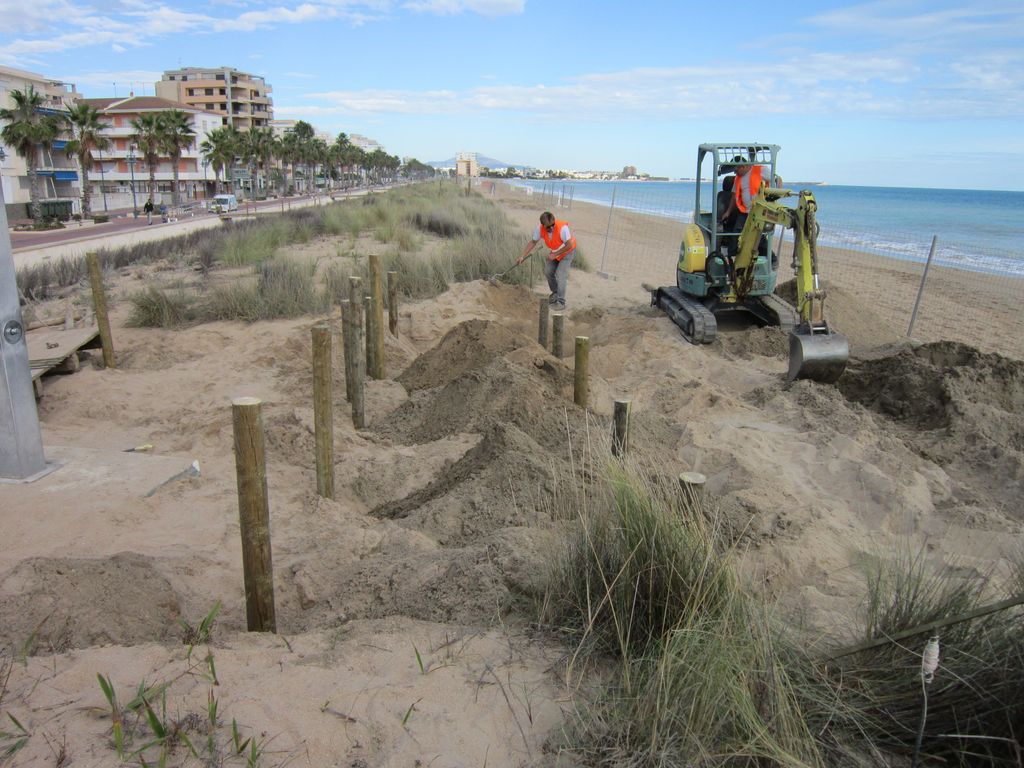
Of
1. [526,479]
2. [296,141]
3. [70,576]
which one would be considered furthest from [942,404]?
[296,141]

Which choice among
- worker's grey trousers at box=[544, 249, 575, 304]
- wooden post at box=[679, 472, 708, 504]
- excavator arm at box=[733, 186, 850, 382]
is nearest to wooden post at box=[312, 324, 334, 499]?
wooden post at box=[679, 472, 708, 504]

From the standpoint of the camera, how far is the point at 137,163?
67.8 m

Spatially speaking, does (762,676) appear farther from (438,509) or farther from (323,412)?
(323,412)

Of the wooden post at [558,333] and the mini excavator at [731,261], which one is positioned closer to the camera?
the wooden post at [558,333]

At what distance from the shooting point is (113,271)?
16.3 m

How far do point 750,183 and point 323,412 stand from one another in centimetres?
701

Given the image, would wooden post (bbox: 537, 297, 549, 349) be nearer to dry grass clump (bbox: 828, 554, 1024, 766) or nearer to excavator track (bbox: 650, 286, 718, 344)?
excavator track (bbox: 650, 286, 718, 344)

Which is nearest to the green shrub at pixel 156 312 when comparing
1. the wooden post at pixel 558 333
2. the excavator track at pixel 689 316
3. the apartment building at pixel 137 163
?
the wooden post at pixel 558 333

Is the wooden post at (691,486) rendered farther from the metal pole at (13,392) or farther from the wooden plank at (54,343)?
the wooden plank at (54,343)

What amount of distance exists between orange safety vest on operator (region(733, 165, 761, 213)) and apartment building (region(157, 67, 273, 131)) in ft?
314

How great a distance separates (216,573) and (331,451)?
132 centimetres

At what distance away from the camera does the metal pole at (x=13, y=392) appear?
17.4 ft

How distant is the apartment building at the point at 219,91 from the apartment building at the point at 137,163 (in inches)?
778

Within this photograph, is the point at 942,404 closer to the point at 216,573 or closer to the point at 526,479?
the point at 526,479
